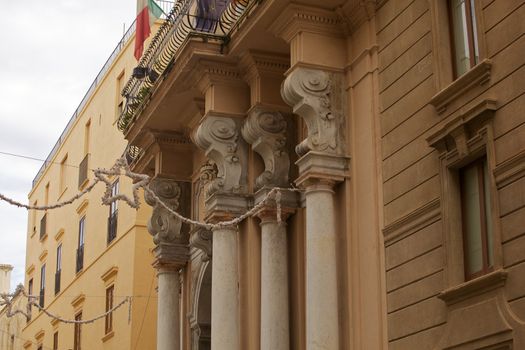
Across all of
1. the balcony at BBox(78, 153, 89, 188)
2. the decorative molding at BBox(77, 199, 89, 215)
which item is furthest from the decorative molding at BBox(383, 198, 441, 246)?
the balcony at BBox(78, 153, 89, 188)

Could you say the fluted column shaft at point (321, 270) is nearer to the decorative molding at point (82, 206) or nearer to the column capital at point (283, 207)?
the column capital at point (283, 207)

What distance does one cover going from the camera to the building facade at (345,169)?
40.3 ft

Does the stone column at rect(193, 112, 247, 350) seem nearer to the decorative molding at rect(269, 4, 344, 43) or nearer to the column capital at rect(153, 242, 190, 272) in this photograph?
the decorative molding at rect(269, 4, 344, 43)

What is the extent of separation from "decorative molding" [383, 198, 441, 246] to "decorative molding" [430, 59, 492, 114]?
45.2 inches

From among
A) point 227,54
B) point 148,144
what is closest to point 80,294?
point 148,144

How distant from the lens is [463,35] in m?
13.4

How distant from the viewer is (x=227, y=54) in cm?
1777

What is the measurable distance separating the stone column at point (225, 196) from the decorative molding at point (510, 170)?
670 cm

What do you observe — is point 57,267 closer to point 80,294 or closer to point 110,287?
point 80,294

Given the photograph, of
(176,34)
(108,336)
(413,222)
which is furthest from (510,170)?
(108,336)

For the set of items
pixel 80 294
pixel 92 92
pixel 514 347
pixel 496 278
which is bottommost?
pixel 514 347

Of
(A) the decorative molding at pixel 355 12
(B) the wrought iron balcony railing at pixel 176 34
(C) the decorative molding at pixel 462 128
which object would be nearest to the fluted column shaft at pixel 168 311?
(B) the wrought iron balcony railing at pixel 176 34

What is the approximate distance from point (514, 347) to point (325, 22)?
6141mm

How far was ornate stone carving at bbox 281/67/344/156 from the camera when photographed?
50.6 ft
